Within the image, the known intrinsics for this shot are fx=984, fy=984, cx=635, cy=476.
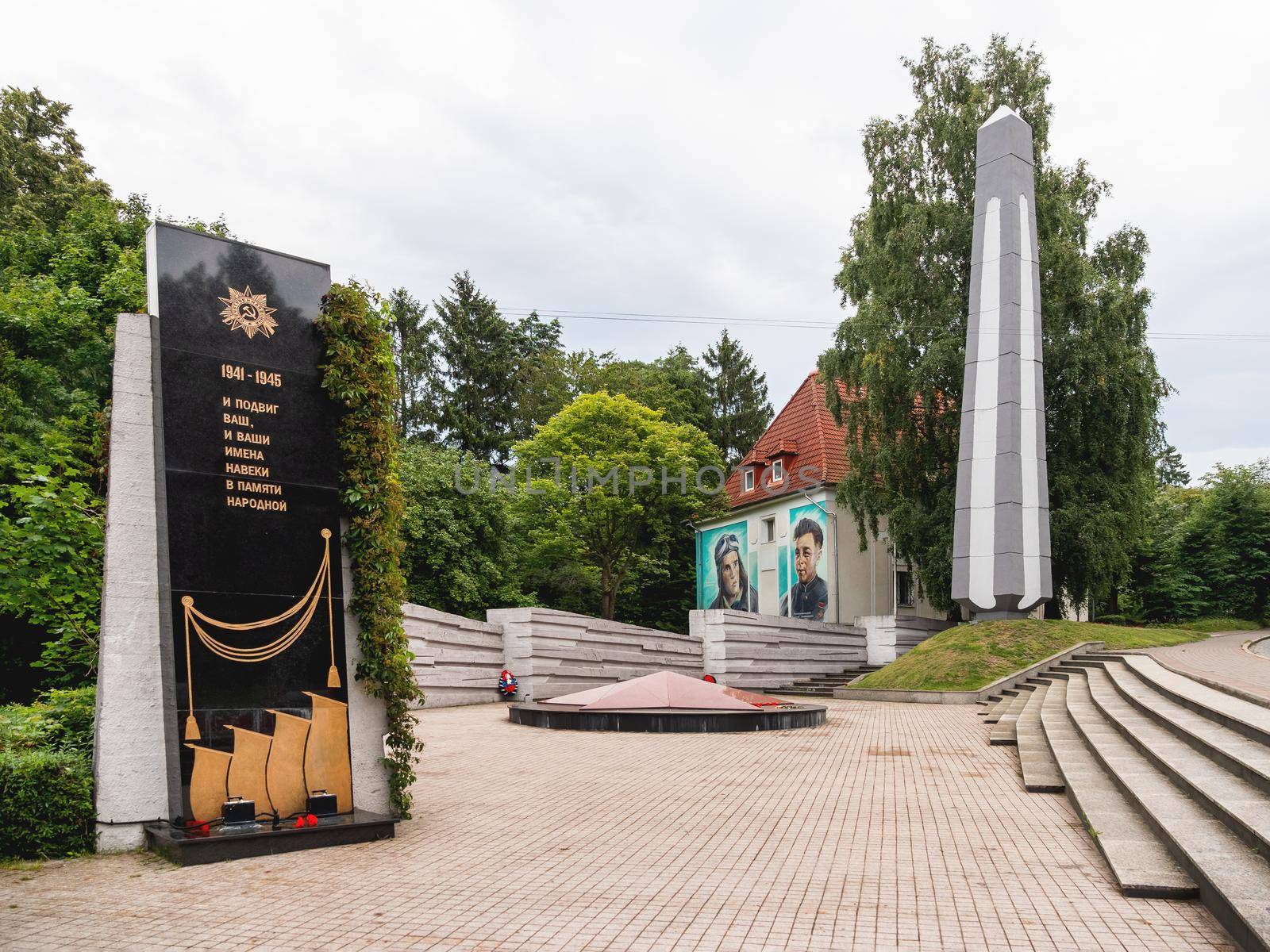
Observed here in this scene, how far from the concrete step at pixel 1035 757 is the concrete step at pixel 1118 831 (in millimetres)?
106

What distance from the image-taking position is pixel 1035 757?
10.8 m

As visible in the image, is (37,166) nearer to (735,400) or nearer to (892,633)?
(892,633)

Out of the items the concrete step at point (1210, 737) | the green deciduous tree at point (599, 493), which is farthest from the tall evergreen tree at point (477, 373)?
the concrete step at point (1210, 737)

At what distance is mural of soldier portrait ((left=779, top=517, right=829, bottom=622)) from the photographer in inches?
1288

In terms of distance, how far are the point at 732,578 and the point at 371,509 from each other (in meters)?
30.4

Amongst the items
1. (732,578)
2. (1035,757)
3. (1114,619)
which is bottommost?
(1114,619)

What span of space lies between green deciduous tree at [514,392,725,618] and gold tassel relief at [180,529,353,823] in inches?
1045

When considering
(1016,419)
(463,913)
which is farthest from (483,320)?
(463,913)

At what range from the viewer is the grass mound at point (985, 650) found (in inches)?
847

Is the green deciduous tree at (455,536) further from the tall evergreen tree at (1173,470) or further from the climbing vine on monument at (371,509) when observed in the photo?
the tall evergreen tree at (1173,470)

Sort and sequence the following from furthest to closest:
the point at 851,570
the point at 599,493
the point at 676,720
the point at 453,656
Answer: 1. the point at 599,493
2. the point at 851,570
3. the point at 453,656
4. the point at 676,720

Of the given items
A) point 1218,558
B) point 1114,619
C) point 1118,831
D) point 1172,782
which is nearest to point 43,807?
point 1118,831

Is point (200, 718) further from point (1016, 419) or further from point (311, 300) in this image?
point (1016, 419)

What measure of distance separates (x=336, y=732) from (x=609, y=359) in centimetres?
4687
